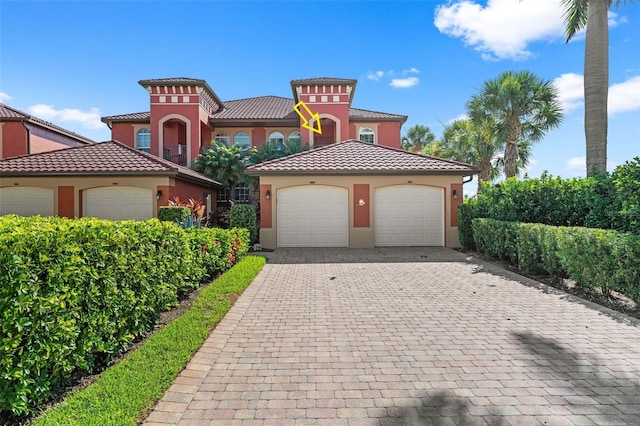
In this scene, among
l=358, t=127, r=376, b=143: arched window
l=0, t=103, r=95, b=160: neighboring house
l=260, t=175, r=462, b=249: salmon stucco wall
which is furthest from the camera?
l=358, t=127, r=376, b=143: arched window

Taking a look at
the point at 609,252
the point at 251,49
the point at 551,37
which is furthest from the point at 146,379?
the point at 551,37

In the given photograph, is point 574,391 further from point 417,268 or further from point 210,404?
point 417,268

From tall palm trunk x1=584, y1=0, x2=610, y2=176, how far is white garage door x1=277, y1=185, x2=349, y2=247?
883cm

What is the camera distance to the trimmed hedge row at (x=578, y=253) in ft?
18.3

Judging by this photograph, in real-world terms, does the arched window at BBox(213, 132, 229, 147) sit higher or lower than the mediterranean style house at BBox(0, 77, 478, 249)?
higher

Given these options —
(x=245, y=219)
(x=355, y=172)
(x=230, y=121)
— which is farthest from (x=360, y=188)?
(x=230, y=121)

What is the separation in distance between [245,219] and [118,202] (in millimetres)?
5666

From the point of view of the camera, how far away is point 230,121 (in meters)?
22.7

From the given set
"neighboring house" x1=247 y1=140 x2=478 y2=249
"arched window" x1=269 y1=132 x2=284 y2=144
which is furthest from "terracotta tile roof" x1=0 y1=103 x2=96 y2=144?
"neighboring house" x1=247 y1=140 x2=478 y2=249

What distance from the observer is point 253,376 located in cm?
349

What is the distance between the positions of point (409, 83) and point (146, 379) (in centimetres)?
2082

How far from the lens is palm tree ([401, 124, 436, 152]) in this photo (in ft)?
110

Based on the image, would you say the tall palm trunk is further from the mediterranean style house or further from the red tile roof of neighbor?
the red tile roof of neighbor

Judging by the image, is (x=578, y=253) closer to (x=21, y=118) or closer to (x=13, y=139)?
(x=21, y=118)
